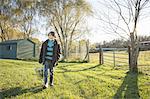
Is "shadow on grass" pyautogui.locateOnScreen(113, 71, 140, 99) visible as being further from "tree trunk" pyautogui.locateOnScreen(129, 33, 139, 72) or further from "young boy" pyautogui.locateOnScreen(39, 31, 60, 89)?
"tree trunk" pyautogui.locateOnScreen(129, 33, 139, 72)

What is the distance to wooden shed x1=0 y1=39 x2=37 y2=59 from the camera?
3190 cm

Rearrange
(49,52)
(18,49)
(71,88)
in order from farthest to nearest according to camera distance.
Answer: (18,49) < (71,88) < (49,52)

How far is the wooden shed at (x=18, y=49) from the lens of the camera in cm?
3190

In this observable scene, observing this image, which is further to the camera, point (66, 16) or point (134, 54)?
point (66, 16)

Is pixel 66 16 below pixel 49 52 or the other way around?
the other way around

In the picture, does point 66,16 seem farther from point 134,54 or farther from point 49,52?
point 49,52

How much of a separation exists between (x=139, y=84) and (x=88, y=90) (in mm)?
2171

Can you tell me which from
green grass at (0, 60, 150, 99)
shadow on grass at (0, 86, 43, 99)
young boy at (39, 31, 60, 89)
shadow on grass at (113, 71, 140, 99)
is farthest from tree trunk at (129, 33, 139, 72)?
shadow on grass at (0, 86, 43, 99)

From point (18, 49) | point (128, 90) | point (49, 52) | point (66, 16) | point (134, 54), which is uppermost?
point (66, 16)

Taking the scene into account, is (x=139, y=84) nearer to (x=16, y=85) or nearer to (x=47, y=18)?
(x=16, y=85)

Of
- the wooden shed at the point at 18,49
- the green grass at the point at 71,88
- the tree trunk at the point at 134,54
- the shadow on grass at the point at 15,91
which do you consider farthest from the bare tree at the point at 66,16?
the shadow on grass at the point at 15,91

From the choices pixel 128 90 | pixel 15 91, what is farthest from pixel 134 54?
pixel 15 91

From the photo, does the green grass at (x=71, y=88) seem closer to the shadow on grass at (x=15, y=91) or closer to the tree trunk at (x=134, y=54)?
the shadow on grass at (x=15, y=91)

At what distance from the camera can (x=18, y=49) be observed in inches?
1257
